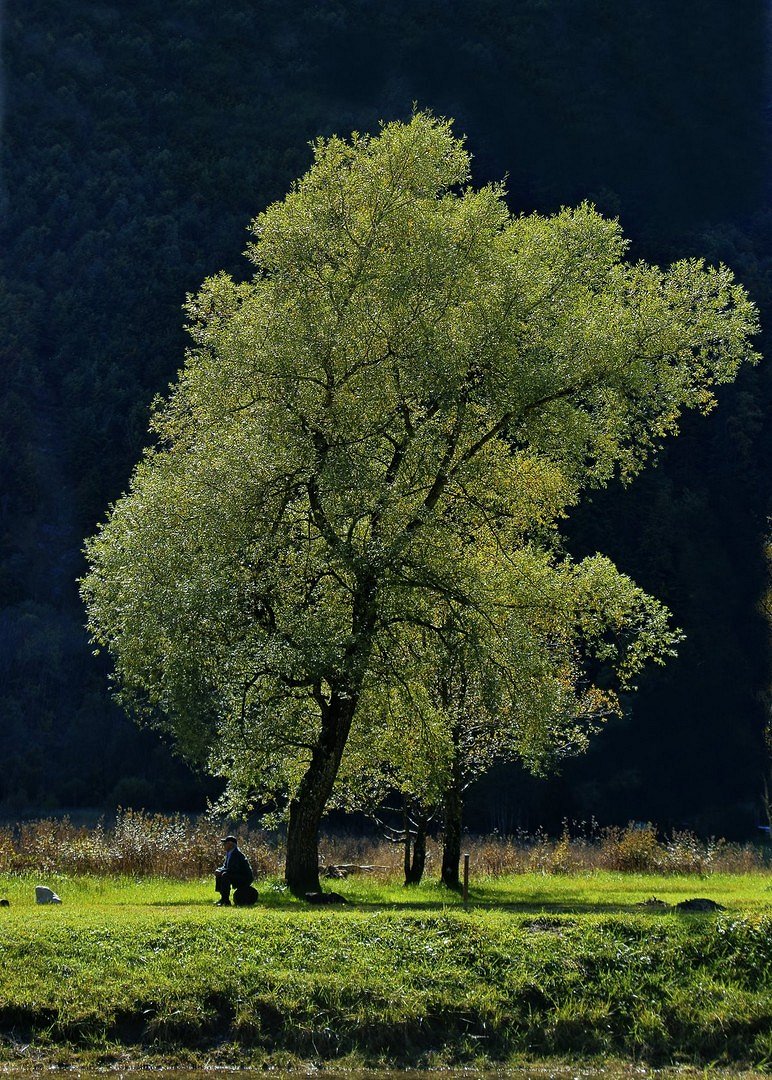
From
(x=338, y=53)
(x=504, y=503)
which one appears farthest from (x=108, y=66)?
(x=504, y=503)

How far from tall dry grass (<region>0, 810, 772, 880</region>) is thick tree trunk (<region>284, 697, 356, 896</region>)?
423 cm

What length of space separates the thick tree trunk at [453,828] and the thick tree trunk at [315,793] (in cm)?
368

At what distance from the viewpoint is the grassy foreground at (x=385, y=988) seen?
450 inches

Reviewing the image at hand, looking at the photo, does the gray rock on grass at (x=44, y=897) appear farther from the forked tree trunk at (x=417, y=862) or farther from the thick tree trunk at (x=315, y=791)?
the forked tree trunk at (x=417, y=862)

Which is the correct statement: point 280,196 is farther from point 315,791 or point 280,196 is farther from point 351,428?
point 315,791

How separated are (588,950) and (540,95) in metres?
91.2

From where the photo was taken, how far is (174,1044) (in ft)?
37.3

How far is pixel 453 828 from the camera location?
2203cm

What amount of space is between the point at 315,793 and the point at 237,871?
2.23 m

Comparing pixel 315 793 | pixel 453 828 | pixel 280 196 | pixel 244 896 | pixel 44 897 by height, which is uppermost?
pixel 280 196

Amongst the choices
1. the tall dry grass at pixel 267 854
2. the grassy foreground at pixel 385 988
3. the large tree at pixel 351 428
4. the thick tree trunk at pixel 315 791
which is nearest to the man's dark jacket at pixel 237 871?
the large tree at pixel 351 428

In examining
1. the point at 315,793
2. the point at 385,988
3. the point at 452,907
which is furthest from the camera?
the point at 315,793

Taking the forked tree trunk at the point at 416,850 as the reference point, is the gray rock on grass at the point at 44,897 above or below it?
below

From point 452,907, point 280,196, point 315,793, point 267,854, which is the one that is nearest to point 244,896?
point 315,793
